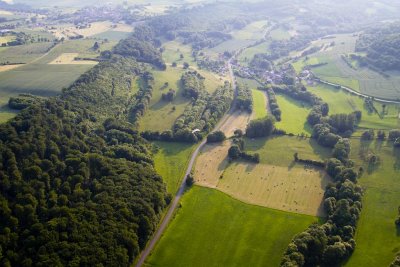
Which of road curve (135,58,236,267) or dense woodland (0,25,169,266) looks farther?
road curve (135,58,236,267)

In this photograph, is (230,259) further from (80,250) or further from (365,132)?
(365,132)

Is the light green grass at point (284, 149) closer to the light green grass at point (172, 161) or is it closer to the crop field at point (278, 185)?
the crop field at point (278, 185)

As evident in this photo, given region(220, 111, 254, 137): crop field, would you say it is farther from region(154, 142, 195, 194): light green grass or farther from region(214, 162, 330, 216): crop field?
region(214, 162, 330, 216): crop field

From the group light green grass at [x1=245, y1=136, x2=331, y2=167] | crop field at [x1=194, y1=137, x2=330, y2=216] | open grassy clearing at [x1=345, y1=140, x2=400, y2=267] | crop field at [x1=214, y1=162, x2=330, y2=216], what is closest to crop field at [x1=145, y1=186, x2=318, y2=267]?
crop field at [x1=214, y1=162, x2=330, y2=216]

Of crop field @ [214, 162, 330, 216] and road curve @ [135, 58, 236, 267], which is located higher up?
crop field @ [214, 162, 330, 216]

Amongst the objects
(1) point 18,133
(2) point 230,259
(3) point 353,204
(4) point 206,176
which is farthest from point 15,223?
Answer: (3) point 353,204
